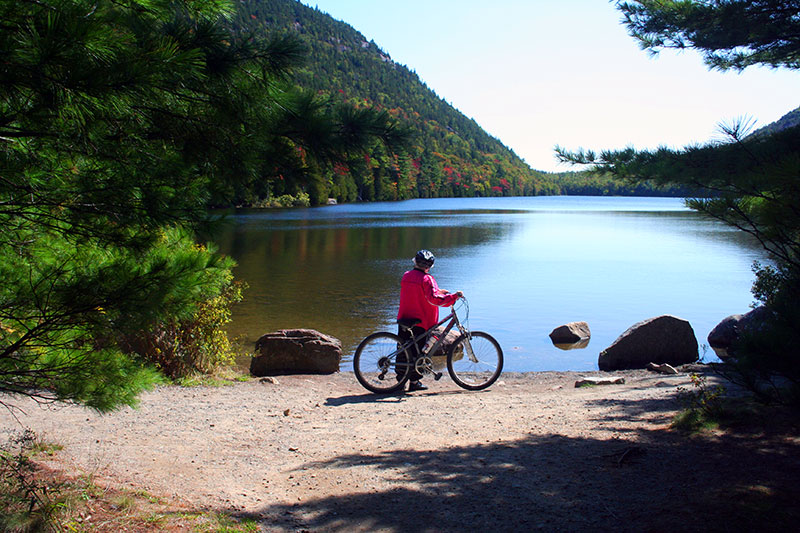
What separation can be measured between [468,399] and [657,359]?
5159mm

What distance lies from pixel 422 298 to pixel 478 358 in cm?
133

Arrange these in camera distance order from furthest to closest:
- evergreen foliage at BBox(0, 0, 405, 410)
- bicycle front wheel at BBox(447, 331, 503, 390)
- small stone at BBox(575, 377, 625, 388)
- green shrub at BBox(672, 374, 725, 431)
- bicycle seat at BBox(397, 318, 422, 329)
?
small stone at BBox(575, 377, 625, 388) < bicycle front wheel at BBox(447, 331, 503, 390) < bicycle seat at BBox(397, 318, 422, 329) < green shrub at BBox(672, 374, 725, 431) < evergreen foliage at BBox(0, 0, 405, 410)

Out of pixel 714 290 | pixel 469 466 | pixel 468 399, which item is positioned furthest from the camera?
pixel 714 290

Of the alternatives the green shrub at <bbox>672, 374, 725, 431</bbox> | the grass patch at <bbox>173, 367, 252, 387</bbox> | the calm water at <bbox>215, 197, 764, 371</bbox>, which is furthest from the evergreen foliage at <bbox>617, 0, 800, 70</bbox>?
the grass patch at <bbox>173, 367, 252, 387</bbox>

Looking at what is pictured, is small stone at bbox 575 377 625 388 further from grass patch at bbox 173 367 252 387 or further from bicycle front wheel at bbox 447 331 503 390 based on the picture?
grass patch at bbox 173 367 252 387

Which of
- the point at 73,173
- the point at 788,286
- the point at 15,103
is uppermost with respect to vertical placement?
the point at 15,103

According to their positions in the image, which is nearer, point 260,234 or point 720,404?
point 720,404

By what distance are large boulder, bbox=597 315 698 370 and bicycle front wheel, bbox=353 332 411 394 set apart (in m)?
5.03

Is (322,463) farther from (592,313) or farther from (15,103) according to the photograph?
(592,313)

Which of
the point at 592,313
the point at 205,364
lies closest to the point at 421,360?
the point at 205,364

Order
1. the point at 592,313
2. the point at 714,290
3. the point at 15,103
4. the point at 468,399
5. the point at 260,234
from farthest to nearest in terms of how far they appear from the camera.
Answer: the point at 260,234 → the point at 714,290 → the point at 592,313 → the point at 468,399 → the point at 15,103

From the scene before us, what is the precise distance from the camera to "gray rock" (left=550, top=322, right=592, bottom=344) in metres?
13.2

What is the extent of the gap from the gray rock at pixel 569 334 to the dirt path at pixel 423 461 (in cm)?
646

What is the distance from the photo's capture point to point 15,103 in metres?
2.18
